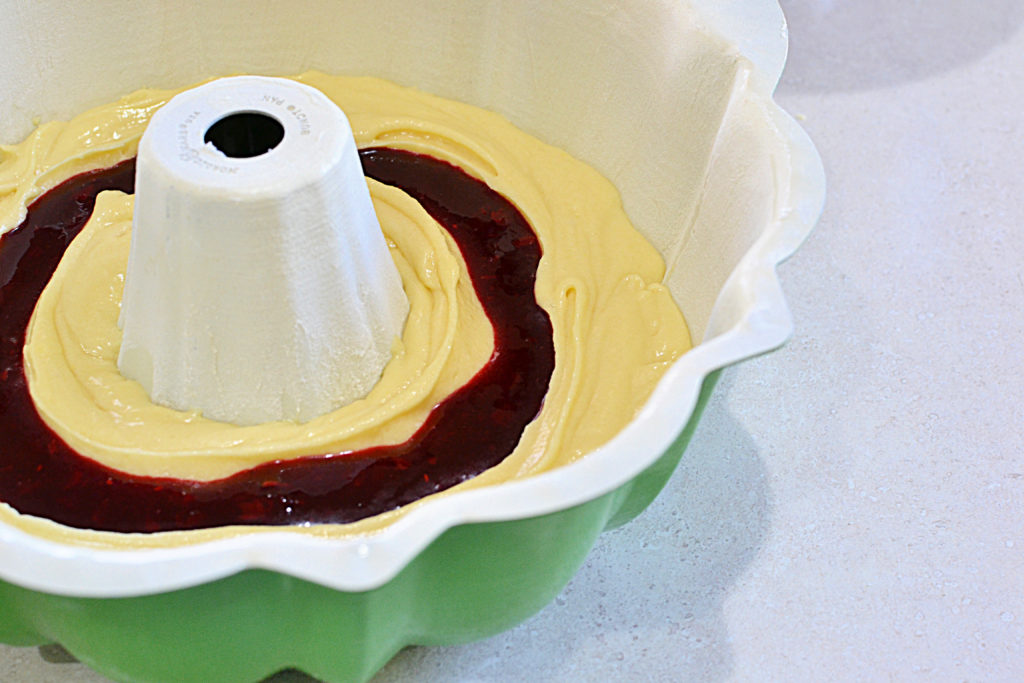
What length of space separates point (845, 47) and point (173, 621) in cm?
141

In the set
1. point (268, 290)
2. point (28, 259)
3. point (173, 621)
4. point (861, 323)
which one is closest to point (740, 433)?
point (861, 323)

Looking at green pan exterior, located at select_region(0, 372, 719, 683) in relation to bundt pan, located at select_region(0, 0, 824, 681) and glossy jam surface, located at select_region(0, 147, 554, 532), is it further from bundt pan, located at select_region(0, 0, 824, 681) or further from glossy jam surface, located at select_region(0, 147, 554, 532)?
glossy jam surface, located at select_region(0, 147, 554, 532)

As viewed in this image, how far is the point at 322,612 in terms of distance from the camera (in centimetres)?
81

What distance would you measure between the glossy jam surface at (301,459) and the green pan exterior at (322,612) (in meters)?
0.14

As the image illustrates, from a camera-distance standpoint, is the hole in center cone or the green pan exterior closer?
the green pan exterior

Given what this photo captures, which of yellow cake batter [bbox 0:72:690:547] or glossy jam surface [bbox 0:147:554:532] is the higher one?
yellow cake batter [bbox 0:72:690:547]

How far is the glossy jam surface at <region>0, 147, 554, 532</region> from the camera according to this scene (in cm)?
102

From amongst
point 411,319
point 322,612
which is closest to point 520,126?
point 411,319

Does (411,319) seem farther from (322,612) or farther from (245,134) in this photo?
(322,612)

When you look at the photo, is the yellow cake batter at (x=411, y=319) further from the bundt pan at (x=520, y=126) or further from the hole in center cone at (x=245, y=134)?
the hole in center cone at (x=245, y=134)

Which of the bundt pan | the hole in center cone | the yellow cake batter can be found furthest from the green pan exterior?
the hole in center cone

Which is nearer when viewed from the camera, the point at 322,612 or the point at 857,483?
the point at 322,612

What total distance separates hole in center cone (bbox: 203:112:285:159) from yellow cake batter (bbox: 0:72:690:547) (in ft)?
0.68

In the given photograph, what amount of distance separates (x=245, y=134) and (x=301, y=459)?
31 cm
